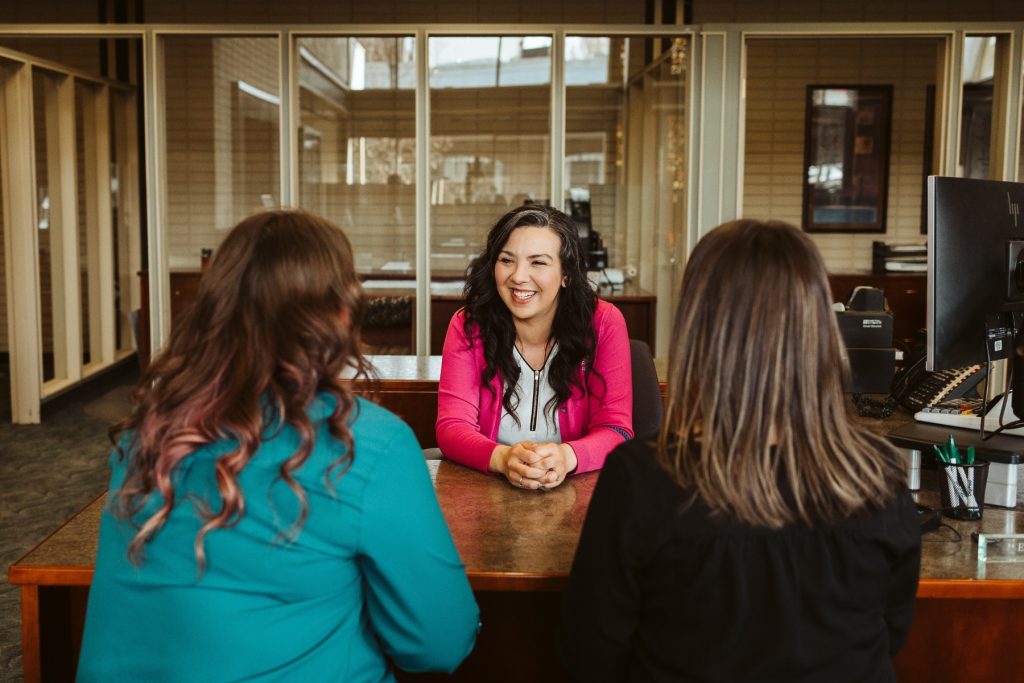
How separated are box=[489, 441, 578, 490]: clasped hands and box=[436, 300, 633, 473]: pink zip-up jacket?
275mm

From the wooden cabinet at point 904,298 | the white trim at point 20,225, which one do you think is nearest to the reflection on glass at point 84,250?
the white trim at point 20,225

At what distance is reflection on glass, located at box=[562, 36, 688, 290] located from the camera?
5.93 meters

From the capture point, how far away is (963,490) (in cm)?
189

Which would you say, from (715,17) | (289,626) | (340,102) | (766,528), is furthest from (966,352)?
(715,17)

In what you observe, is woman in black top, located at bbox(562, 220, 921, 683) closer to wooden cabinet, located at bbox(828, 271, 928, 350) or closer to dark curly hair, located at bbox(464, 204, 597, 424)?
dark curly hair, located at bbox(464, 204, 597, 424)

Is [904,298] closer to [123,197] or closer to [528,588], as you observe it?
[528,588]

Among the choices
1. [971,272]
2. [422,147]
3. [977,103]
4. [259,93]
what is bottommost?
[971,272]

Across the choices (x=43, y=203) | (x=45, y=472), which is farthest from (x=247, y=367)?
(x=43, y=203)

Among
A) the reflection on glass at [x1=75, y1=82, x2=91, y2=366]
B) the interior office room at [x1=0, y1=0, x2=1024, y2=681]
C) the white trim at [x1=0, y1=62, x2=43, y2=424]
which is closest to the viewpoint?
the interior office room at [x1=0, y1=0, x2=1024, y2=681]

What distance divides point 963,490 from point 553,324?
113 centimetres

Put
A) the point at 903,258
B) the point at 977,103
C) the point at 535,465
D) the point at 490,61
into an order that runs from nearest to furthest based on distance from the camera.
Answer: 1. the point at 535,465
2. the point at 490,61
3. the point at 977,103
4. the point at 903,258

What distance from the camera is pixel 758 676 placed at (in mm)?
1301

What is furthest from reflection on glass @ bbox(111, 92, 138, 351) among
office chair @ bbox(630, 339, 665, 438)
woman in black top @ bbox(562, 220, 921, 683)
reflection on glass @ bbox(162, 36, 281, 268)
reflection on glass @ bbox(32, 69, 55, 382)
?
woman in black top @ bbox(562, 220, 921, 683)

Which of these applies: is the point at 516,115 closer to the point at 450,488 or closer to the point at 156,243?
the point at 156,243
